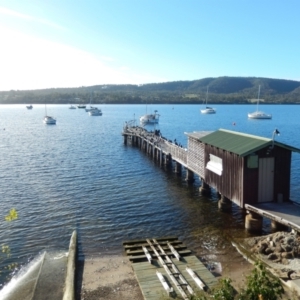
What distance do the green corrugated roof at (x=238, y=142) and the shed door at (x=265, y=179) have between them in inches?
36.7

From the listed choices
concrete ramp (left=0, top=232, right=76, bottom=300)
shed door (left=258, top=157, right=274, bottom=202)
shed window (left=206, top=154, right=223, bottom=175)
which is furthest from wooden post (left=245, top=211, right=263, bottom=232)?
concrete ramp (left=0, top=232, right=76, bottom=300)

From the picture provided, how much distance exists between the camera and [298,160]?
42094 millimetres

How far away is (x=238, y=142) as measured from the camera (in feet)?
70.9

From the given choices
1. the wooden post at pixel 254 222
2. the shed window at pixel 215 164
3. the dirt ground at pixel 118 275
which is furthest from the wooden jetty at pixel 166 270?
the shed window at pixel 215 164

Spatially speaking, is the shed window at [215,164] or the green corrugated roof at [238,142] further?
the shed window at [215,164]

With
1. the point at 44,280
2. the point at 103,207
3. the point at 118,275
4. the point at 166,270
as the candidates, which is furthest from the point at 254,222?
the point at 44,280

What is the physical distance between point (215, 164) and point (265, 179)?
4143mm

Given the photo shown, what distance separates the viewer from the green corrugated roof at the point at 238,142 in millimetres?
19625

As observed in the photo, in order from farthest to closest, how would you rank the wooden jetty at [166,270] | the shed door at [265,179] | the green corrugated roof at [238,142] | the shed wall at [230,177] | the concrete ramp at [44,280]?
the shed wall at [230,177] → the shed door at [265,179] → the green corrugated roof at [238,142] → the concrete ramp at [44,280] → the wooden jetty at [166,270]

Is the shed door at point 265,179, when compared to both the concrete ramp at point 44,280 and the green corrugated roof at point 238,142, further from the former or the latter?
the concrete ramp at point 44,280

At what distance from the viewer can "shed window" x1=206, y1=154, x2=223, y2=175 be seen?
22.8m

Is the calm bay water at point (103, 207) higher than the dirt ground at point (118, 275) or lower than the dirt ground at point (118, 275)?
lower

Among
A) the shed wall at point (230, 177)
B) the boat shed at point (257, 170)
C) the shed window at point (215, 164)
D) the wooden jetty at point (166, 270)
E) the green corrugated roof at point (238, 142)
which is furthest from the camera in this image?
the shed window at point (215, 164)

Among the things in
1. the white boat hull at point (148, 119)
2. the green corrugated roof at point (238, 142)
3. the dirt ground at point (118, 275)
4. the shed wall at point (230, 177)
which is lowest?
the white boat hull at point (148, 119)
